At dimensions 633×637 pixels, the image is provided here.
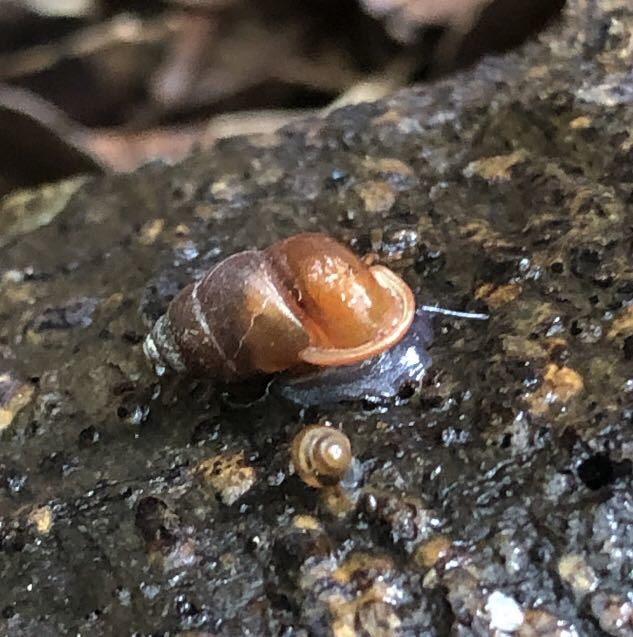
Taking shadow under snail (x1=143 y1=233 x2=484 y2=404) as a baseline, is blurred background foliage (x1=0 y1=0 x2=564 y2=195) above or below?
below

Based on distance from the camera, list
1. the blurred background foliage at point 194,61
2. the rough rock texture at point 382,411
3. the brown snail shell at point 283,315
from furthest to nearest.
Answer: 1. the blurred background foliage at point 194,61
2. the brown snail shell at point 283,315
3. the rough rock texture at point 382,411

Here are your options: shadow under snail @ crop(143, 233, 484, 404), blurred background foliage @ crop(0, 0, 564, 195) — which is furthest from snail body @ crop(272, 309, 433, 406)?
blurred background foliage @ crop(0, 0, 564, 195)

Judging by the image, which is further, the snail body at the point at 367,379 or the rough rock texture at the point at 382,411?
the snail body at the point at 367,379

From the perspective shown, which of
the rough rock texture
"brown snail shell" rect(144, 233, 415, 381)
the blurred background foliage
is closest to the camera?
the rough rock texture

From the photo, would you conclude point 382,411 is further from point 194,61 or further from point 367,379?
point 194,61

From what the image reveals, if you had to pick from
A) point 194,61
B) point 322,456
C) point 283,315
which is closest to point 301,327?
point 283,315

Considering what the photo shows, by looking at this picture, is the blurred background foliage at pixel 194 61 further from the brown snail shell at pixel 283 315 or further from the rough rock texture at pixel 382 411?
the brown snail shell at pixel 283 315

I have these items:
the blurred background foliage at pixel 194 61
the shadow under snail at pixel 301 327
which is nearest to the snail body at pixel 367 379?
the shadow under snail at pixel 301 327

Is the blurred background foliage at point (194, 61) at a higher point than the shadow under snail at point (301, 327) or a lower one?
lower

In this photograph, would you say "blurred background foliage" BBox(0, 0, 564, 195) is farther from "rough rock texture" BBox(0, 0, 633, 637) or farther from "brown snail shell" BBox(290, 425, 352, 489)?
"brown snail shell" BBox(290, 425, 352, 489)
